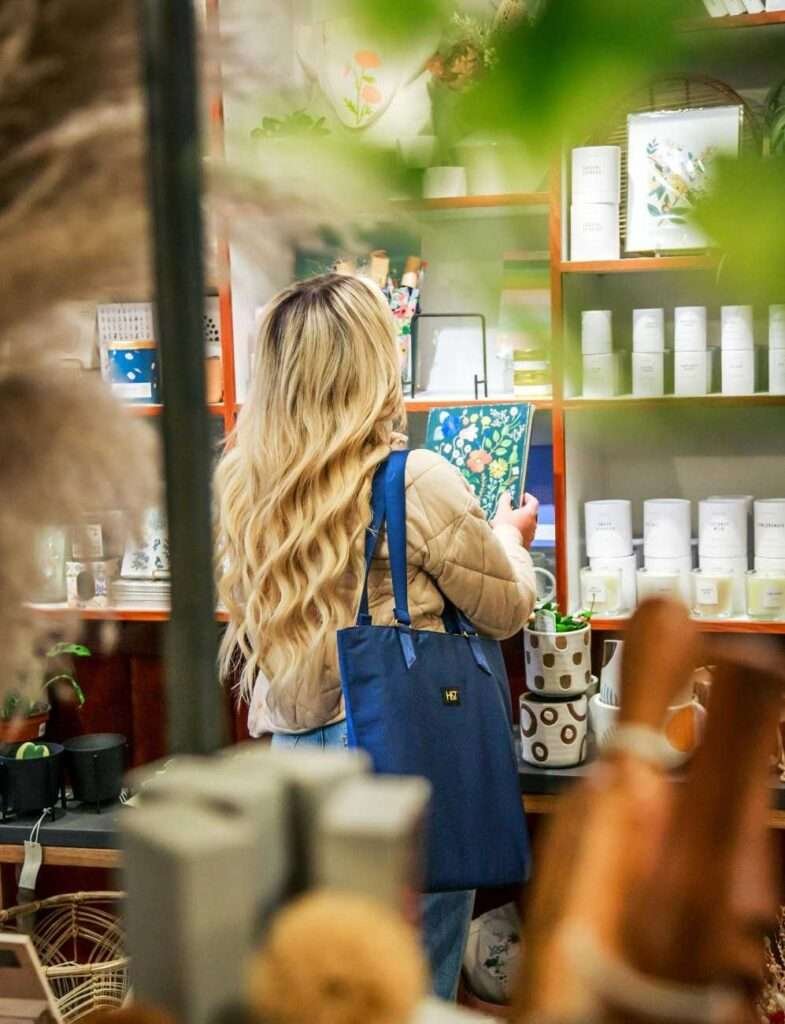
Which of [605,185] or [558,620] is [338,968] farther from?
[605,185]

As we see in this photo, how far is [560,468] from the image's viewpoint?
106 inches

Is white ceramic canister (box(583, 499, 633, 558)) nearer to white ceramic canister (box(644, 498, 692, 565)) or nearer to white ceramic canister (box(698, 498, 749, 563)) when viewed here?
white ceramic canister (box(644, 498, 692, 565))

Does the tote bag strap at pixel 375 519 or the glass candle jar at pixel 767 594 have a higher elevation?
the tote bag strap at pixel 375 519

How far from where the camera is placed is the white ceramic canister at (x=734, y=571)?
2.57 m

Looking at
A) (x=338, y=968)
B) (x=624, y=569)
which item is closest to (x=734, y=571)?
(x=624, y=569)

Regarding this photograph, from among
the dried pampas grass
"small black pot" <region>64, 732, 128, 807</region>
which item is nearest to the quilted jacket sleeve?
"small black pot" <region>64, 732, 128, 807</region>

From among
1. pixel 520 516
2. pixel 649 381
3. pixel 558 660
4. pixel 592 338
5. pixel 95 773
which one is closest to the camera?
pixel 592 338

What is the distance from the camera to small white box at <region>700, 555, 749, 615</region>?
2.57 meters

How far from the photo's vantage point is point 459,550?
1.86 metres

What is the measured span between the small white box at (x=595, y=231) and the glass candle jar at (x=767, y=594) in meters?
0.73

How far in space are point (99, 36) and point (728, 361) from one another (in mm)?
2241

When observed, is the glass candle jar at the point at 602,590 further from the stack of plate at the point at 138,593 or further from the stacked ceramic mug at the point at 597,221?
the stack of plate at the point at 138,593

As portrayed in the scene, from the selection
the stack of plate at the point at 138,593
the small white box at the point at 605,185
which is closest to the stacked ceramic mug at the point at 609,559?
the small white box at the point at 605,185

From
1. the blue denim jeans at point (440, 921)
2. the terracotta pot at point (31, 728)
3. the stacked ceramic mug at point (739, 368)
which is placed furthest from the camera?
the terracotta pot at point (31, 728)
